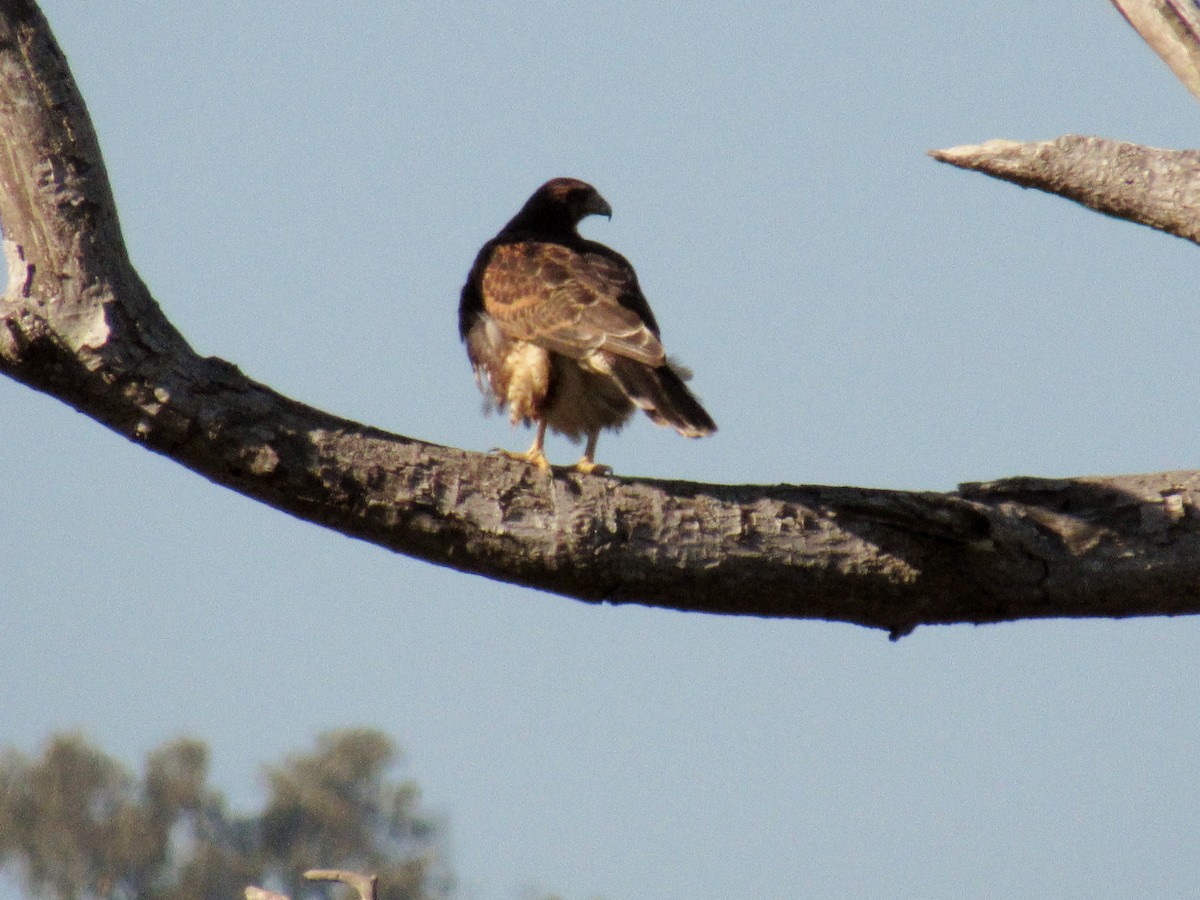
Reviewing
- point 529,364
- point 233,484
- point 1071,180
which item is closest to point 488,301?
point 529,364

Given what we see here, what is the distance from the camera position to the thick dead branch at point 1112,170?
13.5 feet

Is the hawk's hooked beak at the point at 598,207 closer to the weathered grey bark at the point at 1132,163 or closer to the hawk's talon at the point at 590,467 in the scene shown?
the hawk's talon at the point at 590,467

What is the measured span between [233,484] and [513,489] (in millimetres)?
594

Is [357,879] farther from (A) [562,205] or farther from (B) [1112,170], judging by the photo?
(A) [562,205]

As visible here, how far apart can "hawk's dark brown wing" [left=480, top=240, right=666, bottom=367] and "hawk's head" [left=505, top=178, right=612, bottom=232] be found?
80cm

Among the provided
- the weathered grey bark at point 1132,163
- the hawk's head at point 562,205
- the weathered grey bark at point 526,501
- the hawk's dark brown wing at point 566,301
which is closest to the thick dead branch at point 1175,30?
the weathered grey bark at point 1132,163

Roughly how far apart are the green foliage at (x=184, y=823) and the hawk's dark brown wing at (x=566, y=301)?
7142 mm

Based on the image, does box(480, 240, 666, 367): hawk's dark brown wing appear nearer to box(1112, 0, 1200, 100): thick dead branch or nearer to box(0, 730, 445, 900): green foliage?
box(1112, 0, 1200, 100): thick dead branch

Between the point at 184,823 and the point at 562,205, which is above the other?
the point at 562,205

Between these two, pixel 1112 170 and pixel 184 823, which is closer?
pixel 1112 170

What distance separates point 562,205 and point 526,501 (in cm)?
Result: 398

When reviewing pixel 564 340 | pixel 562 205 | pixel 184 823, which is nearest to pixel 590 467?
pixel 564 340

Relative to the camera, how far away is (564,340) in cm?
529

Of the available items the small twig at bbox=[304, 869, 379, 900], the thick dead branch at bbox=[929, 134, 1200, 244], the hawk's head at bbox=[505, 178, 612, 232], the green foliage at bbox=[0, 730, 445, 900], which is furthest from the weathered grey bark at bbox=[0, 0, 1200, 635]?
the green foliage at bbox=[0, 730, 445, 900]
